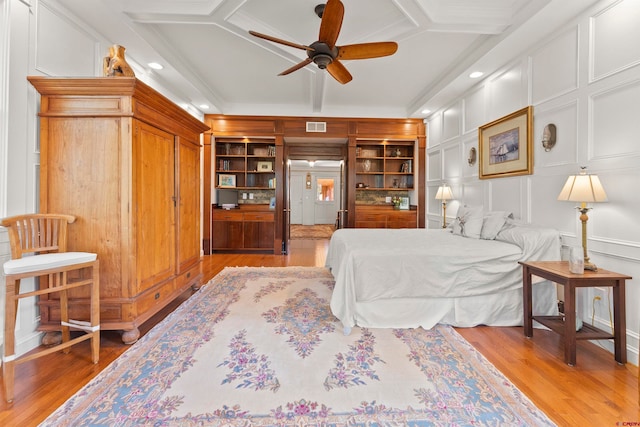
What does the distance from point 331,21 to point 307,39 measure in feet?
4.23

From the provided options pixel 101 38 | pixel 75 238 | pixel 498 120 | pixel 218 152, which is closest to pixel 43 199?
pixel 75 238

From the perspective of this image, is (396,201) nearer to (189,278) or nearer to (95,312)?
(189,278)

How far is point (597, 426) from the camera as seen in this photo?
1.39 meters

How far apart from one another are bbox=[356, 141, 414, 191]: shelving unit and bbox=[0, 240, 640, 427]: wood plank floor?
4.15 meters

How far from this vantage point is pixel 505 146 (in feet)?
10.9

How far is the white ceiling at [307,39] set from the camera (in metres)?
2.59

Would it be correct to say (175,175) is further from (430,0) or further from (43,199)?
(430,0)

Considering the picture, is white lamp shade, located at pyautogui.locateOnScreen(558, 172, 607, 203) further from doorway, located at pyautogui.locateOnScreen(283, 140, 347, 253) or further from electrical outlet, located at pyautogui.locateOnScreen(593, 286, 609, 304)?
doorway, located at pyautogui.locateOnScreen(283, 140, 347, 253)

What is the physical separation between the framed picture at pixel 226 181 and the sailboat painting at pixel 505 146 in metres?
4.62

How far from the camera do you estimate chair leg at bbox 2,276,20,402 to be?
5.03 feet

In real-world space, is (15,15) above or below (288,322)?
above

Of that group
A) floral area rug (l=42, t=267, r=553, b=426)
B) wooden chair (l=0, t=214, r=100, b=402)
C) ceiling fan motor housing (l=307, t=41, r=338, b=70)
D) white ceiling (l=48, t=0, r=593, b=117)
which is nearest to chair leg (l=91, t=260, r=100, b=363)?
wooden chair (l=0, t=214, r=100, b=402)

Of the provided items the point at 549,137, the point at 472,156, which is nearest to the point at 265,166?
the point at 472,156

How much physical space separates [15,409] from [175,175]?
6.46 ft
